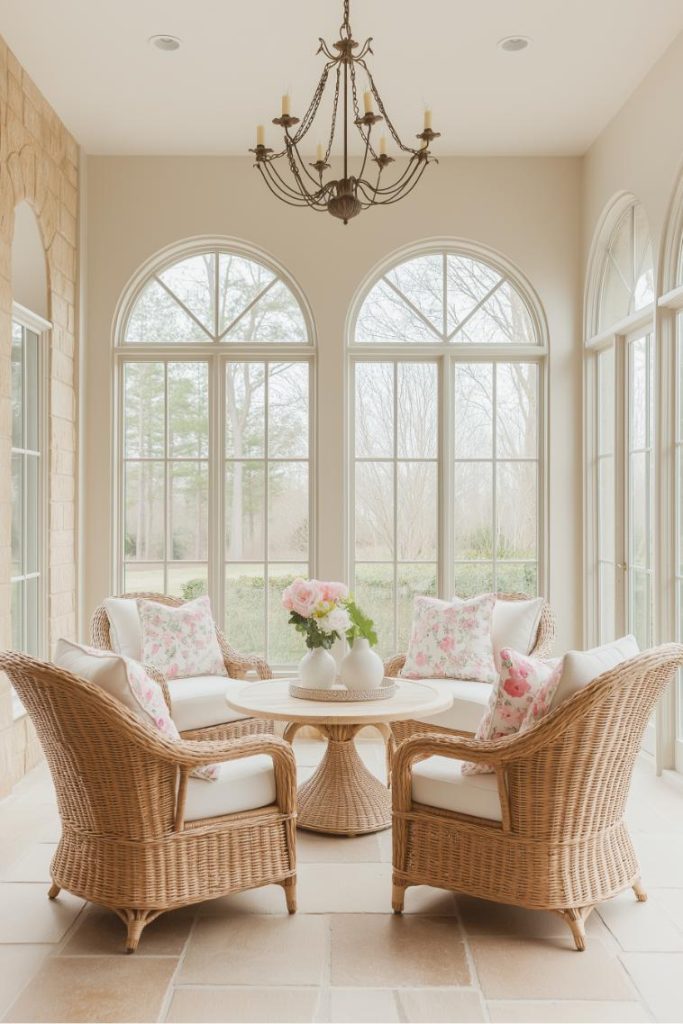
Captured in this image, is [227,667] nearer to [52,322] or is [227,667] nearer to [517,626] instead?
[517,626]

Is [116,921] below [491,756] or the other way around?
below

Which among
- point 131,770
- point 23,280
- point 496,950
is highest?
point 23,280

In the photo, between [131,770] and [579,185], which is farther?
[579,185]

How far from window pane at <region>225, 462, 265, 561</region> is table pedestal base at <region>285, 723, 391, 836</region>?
195 centimetres

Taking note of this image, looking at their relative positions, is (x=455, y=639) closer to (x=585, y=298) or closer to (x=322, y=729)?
(x=322, y=729)

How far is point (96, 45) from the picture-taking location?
164 inches

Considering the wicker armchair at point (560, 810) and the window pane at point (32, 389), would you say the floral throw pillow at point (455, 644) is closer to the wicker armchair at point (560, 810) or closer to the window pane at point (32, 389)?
the wicker armchair at point (560, 810)

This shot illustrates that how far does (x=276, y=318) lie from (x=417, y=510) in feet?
4.84

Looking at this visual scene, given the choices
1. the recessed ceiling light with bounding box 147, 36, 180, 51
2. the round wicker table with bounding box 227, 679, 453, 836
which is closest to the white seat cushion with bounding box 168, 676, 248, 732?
the round wicker table with bounding box 227, 679, 453, 836

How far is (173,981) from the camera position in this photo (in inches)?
95.9

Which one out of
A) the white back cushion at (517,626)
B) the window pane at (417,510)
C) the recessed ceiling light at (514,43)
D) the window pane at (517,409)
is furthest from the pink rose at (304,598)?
the recessed ceiling light at (514,43)

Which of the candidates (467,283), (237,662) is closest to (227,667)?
(237,662)

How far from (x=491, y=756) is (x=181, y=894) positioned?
3.32 ft

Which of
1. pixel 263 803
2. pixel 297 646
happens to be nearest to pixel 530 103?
pixel 297 646
